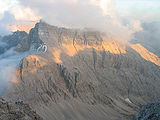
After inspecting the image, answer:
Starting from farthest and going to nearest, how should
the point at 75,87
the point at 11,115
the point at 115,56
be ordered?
the point at 115,56
the point at 75,87
the point at 11,115

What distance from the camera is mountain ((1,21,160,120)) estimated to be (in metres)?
117

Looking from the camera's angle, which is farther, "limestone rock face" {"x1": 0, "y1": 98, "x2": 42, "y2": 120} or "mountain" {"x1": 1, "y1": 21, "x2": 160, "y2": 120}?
"mountain" {"x1": 1, "y1": 21, "x2": 160, "y2": 120}

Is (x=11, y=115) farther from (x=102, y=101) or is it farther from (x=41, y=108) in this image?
(x=102, y=101)

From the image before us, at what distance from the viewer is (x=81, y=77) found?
139750 millimetres

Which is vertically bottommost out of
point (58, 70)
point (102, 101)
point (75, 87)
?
point (102, 101)

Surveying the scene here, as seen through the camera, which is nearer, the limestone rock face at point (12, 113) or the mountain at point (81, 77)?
the limestone rock face at point (12, 113)

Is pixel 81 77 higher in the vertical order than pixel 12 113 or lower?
lower

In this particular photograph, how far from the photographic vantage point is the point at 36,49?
505 feet

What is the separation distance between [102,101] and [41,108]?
42826 mm

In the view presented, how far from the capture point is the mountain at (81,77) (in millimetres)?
117375

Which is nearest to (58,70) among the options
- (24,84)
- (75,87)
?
(75,87)

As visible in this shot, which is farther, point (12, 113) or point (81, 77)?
point (81, 77)

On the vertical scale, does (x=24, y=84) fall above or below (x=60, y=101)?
above

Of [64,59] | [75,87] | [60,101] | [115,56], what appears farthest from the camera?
[115,56]
